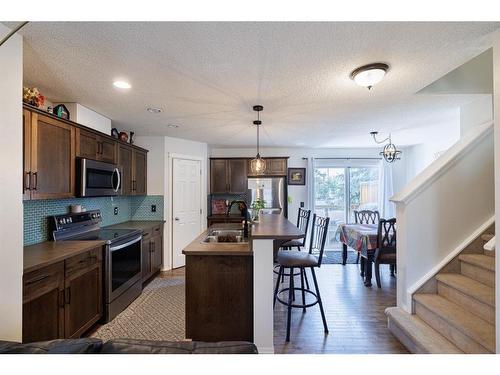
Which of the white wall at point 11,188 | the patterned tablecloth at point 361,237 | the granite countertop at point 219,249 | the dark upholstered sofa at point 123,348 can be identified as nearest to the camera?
the dark upholstered sofa at point 123,348

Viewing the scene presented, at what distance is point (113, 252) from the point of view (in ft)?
8.50

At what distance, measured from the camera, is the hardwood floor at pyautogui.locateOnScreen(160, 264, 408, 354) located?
2145 millimetres

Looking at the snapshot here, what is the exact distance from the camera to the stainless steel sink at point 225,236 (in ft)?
8.85

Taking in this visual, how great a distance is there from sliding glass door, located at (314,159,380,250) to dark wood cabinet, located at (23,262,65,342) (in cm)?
497

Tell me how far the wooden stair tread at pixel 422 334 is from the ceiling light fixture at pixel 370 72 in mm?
2120

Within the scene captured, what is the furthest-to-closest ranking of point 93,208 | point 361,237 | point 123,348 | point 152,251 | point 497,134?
point 152,251
point 361,237
point 93,208
point 497,134
point 123,348

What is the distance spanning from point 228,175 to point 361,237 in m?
2.94

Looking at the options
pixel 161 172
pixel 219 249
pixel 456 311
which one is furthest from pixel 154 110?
pixel 456 311

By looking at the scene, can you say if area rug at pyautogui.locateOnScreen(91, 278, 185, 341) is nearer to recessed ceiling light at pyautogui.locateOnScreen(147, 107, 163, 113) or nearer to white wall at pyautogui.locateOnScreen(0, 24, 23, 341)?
white wall at pyautogui.locateOnScreen(0, 24, 23, 341)

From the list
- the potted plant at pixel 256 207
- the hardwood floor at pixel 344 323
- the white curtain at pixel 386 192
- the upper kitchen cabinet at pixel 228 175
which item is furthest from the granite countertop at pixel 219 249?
the white curtain at pixel 386 192

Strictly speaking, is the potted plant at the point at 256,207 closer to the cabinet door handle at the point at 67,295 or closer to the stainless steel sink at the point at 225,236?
the stainless steel sink at the point at 225,236

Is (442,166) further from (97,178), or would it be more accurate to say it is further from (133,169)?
(133,169)
